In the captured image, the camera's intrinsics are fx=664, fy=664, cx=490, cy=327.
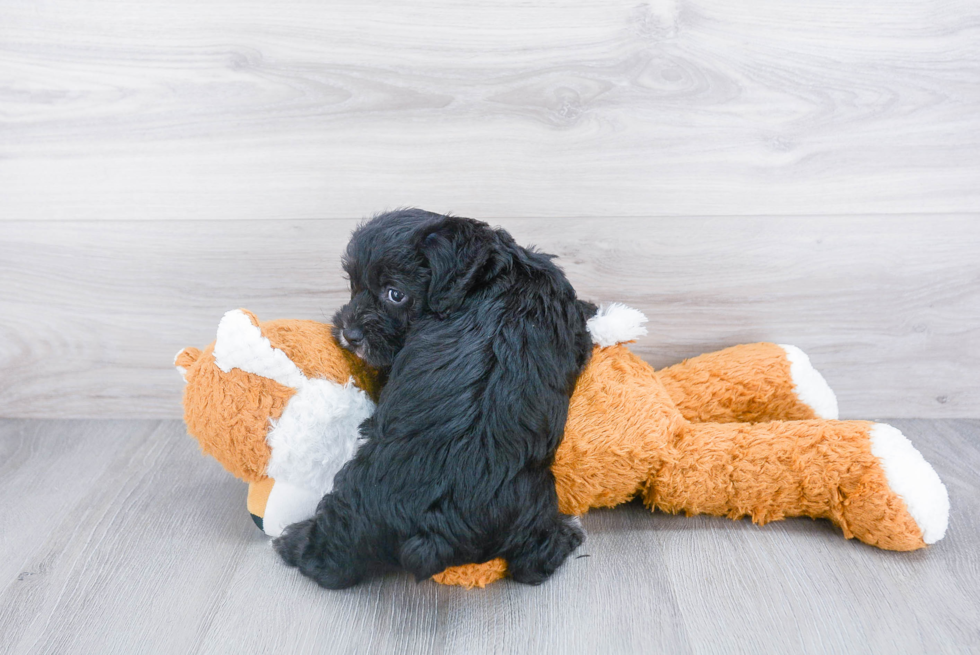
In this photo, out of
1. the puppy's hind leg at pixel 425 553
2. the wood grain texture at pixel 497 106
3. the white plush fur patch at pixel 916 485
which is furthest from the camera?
the wood grain texture at pixel 497 106

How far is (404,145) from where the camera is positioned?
114 centimetres

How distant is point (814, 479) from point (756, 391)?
0.19m

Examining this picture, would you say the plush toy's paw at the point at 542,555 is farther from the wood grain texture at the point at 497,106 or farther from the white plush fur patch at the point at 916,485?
the wood grain texture at the point at 497,106

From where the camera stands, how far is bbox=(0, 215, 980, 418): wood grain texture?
1.18m

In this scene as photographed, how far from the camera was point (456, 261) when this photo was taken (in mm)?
835

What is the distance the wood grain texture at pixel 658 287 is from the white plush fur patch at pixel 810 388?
0.13 m

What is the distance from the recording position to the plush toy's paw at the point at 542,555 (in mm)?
849

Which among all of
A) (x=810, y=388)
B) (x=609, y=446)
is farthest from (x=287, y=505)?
(x=810, y=388)

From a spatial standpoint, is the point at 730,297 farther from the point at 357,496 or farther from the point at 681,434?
the point at 357,496

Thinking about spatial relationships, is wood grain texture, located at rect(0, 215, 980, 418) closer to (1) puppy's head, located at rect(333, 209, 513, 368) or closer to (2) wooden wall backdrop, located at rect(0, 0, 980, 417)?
(2) wooden wall backdrop, located at rect(0, 0, 980, 417)

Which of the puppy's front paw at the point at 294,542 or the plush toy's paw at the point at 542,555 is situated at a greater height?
the plush toy's paw at the point at 542,555

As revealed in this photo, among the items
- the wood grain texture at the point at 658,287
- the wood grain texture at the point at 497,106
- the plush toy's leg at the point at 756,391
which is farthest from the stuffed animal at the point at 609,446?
the wood grain texture at the point at 497,106

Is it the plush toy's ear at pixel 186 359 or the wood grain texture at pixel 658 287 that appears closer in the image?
the plush toy's ear at pixel 186 359

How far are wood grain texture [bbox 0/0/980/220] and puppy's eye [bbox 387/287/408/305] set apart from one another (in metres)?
0.35
